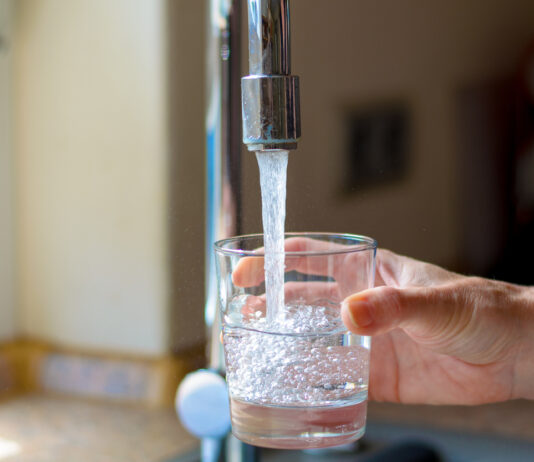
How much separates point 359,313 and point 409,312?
3cm

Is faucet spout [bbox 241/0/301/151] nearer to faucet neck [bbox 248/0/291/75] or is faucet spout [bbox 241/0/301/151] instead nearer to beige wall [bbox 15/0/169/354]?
faucet neck [bbox 248/0/291/75]

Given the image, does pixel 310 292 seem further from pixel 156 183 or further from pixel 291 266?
pixel 156 183

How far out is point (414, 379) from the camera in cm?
47

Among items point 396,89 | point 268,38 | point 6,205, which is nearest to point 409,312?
point 268,38

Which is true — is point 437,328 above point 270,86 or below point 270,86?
below

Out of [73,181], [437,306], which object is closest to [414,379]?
[437,306]

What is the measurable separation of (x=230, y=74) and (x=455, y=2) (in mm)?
264

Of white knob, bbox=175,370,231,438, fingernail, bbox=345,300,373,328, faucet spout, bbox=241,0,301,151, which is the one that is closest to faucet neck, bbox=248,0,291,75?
faucet spout, bbox=241,0,301,151

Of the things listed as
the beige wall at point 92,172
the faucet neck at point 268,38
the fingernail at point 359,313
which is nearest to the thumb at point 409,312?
the fingernail at point 359,313

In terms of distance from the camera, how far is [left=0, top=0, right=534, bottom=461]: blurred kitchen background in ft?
1.59

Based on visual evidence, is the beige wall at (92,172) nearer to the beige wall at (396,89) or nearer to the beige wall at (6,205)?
the beige wall at (6,205)

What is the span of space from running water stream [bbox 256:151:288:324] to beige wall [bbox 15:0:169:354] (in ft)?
0.79

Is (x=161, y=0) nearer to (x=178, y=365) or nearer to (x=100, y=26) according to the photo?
(x=100, y=26)

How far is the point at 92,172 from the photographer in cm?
58
